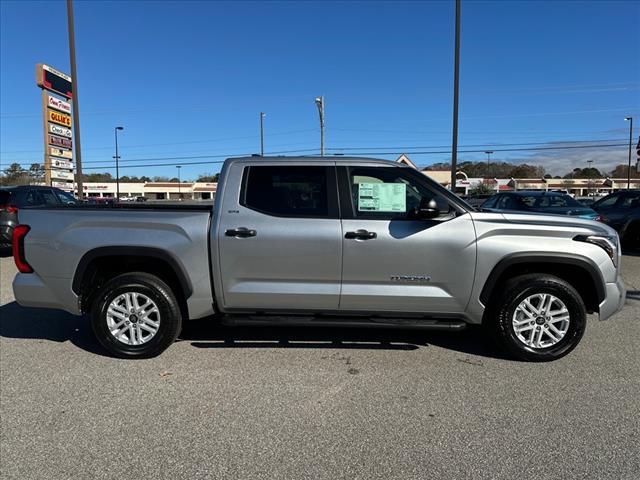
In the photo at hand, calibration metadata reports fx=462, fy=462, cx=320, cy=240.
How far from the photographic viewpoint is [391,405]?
348cm

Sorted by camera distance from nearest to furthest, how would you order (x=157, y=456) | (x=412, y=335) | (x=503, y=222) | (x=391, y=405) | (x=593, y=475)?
1. (x=593, y=475)
2. (x=157, y=456)
3. (x=391, y=405)
4. (x=503, y=222)
5. (x=412, y=335)

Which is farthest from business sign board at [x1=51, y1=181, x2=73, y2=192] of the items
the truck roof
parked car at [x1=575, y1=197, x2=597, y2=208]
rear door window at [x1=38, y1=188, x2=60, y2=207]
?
parked car at [x1=575, y1=197, x2=597, y2=208]

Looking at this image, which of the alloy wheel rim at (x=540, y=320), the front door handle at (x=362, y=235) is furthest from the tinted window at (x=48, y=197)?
the alloy wheel rim at (x=540, y=320)

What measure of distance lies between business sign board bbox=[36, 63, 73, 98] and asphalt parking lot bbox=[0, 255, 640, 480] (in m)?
21.0

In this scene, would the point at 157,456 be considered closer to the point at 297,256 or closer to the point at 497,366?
the point at 297,256

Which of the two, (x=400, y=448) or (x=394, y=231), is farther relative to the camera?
(x=394, y=231)

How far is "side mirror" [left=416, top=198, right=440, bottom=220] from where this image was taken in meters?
4.02

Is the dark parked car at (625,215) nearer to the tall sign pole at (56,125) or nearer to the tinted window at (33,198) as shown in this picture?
the tinted window at (33,198)

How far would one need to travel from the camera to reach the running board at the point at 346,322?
422cm

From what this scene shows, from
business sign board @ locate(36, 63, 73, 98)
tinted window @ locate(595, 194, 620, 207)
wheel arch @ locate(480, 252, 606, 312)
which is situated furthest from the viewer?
business sign board @ locate(36, 63, 73, 98)

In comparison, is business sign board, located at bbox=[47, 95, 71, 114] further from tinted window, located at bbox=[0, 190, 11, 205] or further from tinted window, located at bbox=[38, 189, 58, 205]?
tinted window, located at bbox=[0, 190, 11, 205]

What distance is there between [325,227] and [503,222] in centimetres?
161

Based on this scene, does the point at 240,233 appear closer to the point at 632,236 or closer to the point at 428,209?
the point at 428,209

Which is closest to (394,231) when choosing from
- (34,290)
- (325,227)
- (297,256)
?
(325,227)
